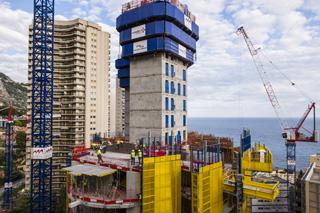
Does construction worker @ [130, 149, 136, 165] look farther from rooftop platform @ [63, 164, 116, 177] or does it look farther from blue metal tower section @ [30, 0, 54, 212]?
blue metal tower section @ [30, 0, 54, 212]

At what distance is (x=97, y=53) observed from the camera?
299ft

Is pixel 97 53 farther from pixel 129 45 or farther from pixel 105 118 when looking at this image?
pixel 129 45

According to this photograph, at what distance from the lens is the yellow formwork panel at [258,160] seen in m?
42.6

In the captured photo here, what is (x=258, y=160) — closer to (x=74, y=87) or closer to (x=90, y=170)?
(x=90, y=170)

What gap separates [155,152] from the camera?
3077 cm

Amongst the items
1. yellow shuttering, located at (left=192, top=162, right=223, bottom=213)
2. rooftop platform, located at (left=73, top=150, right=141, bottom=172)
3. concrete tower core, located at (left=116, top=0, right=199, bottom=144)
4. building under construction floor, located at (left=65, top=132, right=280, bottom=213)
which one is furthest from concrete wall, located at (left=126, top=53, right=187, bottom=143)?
yellow shuttering, located at (left=192, top=162, right=223, bottom=213)

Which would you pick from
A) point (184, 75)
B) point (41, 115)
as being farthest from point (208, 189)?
A: point (41, 115)

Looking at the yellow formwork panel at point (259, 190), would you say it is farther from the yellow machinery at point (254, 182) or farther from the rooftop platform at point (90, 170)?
the rooftop platform at point (90, 170)

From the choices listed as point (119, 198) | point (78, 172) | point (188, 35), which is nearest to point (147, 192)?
point (119, 198)

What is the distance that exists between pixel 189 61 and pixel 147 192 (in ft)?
123

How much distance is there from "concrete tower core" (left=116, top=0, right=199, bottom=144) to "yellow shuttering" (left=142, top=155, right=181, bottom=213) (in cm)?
1759

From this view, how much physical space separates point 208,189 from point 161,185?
5.64 meters

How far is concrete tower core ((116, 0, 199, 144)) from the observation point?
49844 mm

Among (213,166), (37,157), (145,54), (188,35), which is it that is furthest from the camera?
(188,35)
